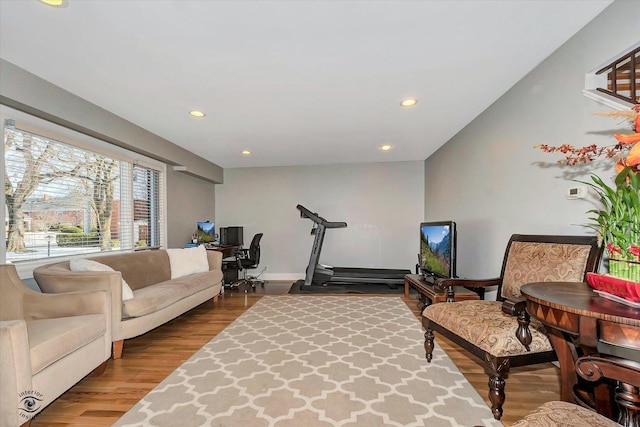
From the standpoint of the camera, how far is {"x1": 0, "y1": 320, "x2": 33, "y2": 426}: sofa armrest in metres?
1.44

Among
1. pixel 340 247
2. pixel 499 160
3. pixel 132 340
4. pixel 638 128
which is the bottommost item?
pixel 132 340

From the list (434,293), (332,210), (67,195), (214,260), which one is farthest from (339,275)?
(67,195)

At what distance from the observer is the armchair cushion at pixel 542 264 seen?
1747 mm

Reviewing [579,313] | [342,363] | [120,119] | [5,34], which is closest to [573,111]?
[579,313]

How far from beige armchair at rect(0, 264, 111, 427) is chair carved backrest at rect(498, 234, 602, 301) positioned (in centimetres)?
289

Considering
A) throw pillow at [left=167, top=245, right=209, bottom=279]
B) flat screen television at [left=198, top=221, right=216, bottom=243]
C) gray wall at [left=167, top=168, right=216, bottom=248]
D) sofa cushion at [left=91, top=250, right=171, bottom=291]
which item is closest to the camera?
sofa cushion at [left=91, top=250, right=171, bottom=291]

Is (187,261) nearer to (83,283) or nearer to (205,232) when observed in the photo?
(205,232)

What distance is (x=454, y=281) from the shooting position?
95.0 inches

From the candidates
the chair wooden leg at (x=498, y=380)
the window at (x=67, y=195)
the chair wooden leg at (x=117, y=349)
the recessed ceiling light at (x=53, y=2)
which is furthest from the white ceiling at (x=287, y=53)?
the chair wooden leg at (x=117, y=349)

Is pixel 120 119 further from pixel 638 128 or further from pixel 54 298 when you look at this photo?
pixel 638 128

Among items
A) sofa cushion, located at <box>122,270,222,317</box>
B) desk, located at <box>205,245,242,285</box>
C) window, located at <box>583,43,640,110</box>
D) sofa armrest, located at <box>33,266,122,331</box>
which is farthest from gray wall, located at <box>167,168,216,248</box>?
window, located at <box>583,43,640,110</box>

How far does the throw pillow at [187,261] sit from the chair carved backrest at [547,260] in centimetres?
354

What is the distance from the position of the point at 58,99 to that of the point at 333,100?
7.94 feet

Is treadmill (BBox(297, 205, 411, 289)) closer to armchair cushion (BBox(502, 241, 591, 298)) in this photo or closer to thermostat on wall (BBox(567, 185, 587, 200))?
armchair cushion (BBox(502, 241, 591, 298))
